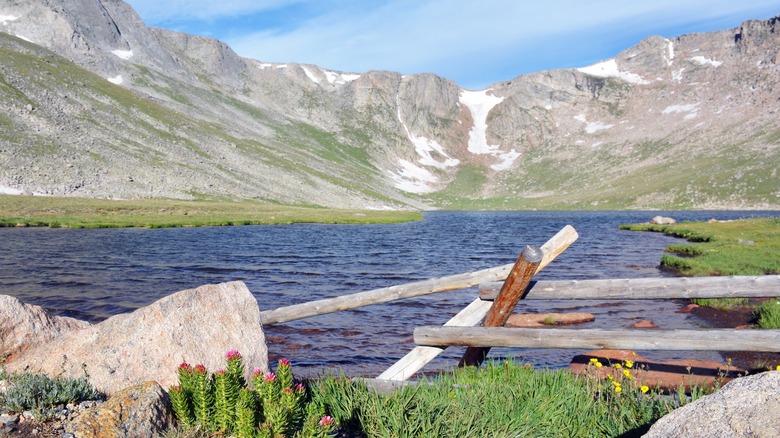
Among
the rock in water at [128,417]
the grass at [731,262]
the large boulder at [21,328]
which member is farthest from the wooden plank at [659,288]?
the grass at [731,262]

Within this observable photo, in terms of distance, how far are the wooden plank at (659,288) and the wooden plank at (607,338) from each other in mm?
877

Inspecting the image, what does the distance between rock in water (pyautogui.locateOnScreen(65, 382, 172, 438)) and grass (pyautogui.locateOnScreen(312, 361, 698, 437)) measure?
→ 1970 mm

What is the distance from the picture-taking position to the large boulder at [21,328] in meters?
7.55

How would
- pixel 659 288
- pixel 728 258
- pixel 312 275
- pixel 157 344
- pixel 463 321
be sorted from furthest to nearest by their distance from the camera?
pixel 312 275
pixel 728 258
pixel 463 321
pixel 659 288
pixel 157 344

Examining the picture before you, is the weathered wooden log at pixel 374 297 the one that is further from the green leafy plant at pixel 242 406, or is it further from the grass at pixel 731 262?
the grass at pixel 731 262

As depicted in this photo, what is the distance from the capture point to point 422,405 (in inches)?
249

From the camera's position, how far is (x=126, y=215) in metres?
73.6

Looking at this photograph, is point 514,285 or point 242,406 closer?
point 242,406

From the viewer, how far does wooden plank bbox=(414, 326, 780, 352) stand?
7.44 meters

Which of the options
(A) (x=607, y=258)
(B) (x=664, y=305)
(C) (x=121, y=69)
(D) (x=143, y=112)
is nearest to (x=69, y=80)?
(D) (x=143, y=112)

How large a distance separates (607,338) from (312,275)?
22.9 m

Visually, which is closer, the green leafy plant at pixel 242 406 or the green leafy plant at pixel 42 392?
the green leafy plant at pixel 242 406

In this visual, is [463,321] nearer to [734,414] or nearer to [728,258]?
[734,414]

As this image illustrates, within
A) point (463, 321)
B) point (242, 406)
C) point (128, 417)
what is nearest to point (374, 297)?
point (463, 321)
